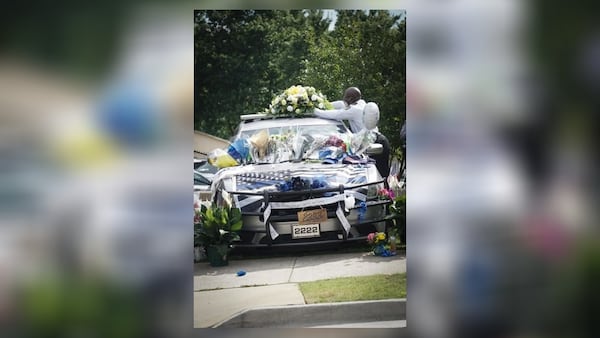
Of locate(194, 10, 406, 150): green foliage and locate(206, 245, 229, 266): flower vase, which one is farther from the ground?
locate(194, 10, 406, 150): green foliage

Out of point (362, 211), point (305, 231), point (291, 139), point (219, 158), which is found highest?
point (291, 139)

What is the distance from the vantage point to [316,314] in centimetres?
418

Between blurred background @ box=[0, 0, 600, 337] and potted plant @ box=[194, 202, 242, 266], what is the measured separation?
0.09 meters

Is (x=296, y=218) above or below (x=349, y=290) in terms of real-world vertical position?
above

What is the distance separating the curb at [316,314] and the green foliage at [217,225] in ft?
1.54

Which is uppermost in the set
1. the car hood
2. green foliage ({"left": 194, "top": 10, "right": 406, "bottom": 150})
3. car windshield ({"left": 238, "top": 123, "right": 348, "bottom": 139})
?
green foliage ({"left": 194, "top": 10, "right": 406, "bottom": 150})

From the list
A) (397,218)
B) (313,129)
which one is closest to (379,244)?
(397,218)

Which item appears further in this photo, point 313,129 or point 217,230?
point 313,129

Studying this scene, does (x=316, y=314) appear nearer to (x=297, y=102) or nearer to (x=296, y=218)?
(x=296, y=218)

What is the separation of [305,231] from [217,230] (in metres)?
0.54

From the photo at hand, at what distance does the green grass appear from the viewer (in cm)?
416

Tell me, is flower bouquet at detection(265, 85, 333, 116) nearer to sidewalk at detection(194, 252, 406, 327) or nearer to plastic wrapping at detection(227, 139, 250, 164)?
plastic wrapping at detection(227, 139, 250, 164)

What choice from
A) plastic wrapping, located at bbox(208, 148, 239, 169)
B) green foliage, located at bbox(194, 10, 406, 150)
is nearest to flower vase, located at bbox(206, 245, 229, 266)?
plastic wrapping, located at bbox(208, 148, 239, 169)
